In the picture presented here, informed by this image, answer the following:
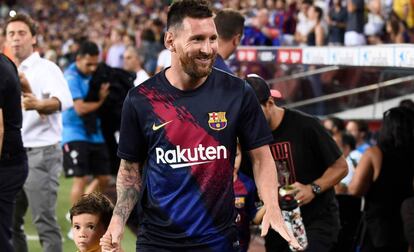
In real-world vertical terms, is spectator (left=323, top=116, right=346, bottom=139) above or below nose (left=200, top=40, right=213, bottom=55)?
below

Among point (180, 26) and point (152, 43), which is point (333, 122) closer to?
point (180, 26)

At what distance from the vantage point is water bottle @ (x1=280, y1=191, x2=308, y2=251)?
238 inches

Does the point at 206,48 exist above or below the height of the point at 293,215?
above

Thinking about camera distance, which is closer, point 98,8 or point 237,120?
point 237,120

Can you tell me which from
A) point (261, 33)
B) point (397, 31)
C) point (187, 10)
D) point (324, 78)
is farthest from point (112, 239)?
point (261, 33)

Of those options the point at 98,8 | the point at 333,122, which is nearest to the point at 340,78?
the point at 333,122

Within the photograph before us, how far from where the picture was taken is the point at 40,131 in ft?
27.6

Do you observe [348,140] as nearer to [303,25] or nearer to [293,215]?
[293,215]

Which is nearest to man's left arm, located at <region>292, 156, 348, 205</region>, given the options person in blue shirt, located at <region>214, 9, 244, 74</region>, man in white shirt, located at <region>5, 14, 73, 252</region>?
person in blue shirt, located at <region>214, 9, 244, 74</region>

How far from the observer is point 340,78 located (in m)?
13.0

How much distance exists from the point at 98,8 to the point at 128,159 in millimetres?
32447

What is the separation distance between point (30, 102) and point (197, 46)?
11.8 ft

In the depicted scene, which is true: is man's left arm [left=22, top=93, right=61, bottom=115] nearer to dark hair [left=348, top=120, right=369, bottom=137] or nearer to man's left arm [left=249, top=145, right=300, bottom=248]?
man's left arm [left=249, top=145, right=300, bottom=248]

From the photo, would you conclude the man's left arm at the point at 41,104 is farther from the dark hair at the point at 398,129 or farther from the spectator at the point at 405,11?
the spectator at the point at 405,11
